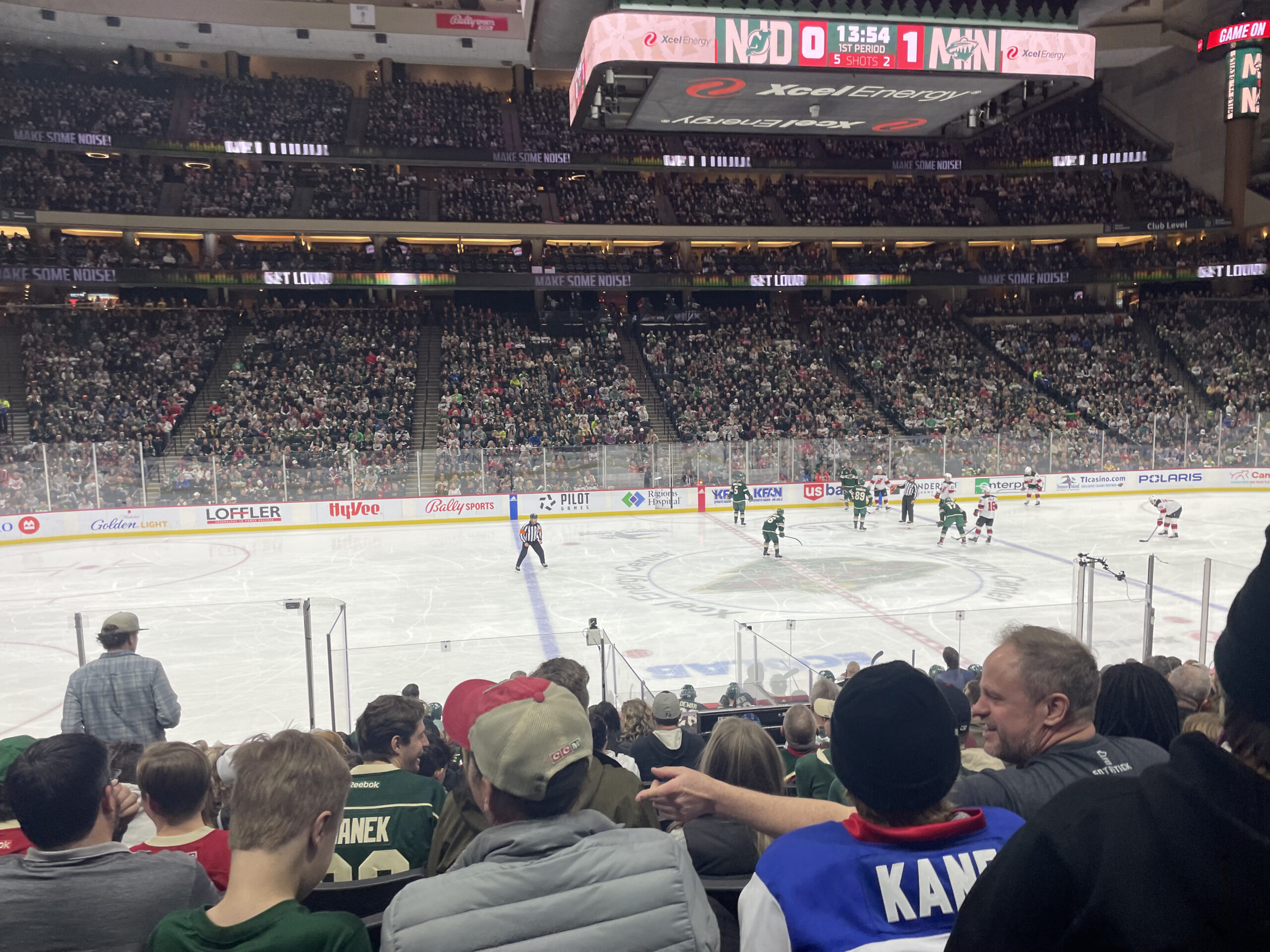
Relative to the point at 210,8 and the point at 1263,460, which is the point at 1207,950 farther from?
the point at 210,8

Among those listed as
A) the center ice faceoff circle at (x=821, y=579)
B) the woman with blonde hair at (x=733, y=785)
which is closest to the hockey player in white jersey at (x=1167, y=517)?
the center ice faceoff circle at (x=821, y=579)

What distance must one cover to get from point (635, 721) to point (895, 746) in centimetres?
467

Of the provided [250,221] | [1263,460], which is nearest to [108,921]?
[1263,460]

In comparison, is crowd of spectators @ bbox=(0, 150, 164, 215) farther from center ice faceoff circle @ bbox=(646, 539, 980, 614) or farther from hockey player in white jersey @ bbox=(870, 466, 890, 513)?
hockey player in white jersey @ bbox=(870, 466, 890, 513)

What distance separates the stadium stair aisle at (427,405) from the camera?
78.2ft

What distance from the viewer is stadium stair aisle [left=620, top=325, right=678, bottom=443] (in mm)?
30500

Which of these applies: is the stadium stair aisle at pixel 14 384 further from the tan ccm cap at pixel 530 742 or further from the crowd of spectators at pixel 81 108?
the tan ccm cap at pixel 530 742

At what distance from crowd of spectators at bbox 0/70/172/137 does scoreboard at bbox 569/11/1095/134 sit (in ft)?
80.5

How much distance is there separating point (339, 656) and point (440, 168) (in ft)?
115

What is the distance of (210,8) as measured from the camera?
3250 centimetres

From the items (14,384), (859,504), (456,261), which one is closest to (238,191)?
(456,261)

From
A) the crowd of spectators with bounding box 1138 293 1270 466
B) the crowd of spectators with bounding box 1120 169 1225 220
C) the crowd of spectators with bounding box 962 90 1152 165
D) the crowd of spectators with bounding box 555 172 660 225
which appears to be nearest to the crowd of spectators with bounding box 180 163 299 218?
the crowd of spectators with bounding box 555 172 660 225

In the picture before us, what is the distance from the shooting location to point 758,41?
14234 mm

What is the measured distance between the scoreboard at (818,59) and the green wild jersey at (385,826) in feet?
43.1
